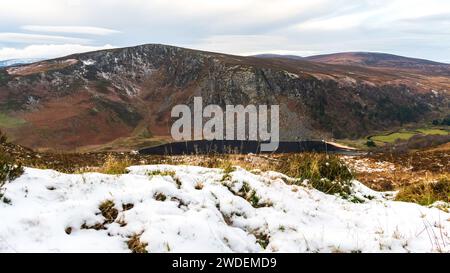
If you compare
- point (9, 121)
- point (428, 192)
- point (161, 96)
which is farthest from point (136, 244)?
point (161, 96)

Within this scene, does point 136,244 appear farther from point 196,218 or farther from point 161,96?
point 161,96

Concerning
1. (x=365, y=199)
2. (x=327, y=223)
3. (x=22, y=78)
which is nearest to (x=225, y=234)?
(x=327, y=223)

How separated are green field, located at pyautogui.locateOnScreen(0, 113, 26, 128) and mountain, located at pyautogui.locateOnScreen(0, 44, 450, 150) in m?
0.28

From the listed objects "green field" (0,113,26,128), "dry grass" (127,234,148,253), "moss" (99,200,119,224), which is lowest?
"green field" (0,113,26,128)

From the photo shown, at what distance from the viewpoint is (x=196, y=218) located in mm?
6562

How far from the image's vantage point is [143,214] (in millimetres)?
6570

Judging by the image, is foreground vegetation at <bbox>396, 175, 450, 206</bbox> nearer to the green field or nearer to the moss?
the moss

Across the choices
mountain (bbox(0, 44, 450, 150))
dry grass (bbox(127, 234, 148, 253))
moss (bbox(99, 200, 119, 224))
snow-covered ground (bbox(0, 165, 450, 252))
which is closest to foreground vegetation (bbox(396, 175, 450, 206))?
snow-covered ground (bbox(0, 165, 450, 252))

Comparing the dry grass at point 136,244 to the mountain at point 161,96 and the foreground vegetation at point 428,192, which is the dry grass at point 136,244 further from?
the mountain at point 161,96

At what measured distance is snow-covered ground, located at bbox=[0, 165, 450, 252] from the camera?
232 inches

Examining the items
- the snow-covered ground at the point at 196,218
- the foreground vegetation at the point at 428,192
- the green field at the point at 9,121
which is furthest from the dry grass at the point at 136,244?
the green field at the point at 9,121

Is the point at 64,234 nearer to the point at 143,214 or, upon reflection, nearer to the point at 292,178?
the point at 143,214

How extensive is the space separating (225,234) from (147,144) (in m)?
113

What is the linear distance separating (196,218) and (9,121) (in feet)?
412
